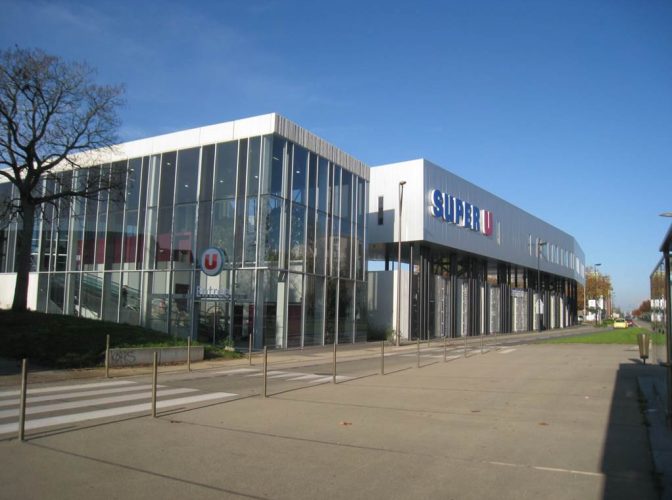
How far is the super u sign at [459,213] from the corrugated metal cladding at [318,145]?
722 centimetres

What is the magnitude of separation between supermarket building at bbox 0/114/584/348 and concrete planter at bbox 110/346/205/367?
483cm

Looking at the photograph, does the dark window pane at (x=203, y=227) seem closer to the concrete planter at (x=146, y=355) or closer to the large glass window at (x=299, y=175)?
the large glass window at (x=299, y=175)

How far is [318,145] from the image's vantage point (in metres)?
31.0

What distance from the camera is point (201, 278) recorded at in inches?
1114

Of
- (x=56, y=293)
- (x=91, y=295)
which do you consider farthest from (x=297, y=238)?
(x=56, y=293)

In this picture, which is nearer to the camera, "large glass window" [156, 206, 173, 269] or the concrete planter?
the concrete planter

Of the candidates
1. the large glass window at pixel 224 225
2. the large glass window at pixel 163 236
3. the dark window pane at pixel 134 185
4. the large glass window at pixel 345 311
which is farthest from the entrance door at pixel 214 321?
the dark window pane at pixel 134 185

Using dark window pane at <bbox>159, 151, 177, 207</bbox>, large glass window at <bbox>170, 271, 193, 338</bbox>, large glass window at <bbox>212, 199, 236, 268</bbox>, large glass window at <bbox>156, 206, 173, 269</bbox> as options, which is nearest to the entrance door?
large glass window at <bbox>170, 271, 193, 338</bbox>

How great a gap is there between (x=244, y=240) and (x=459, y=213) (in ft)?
74.5

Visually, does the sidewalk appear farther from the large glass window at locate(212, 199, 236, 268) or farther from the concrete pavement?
the concrete pavement

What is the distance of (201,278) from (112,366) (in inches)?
454

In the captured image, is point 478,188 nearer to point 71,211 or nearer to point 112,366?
point 71,211

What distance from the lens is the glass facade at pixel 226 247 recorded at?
89.1ft

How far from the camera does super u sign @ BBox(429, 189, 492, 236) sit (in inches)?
1609
